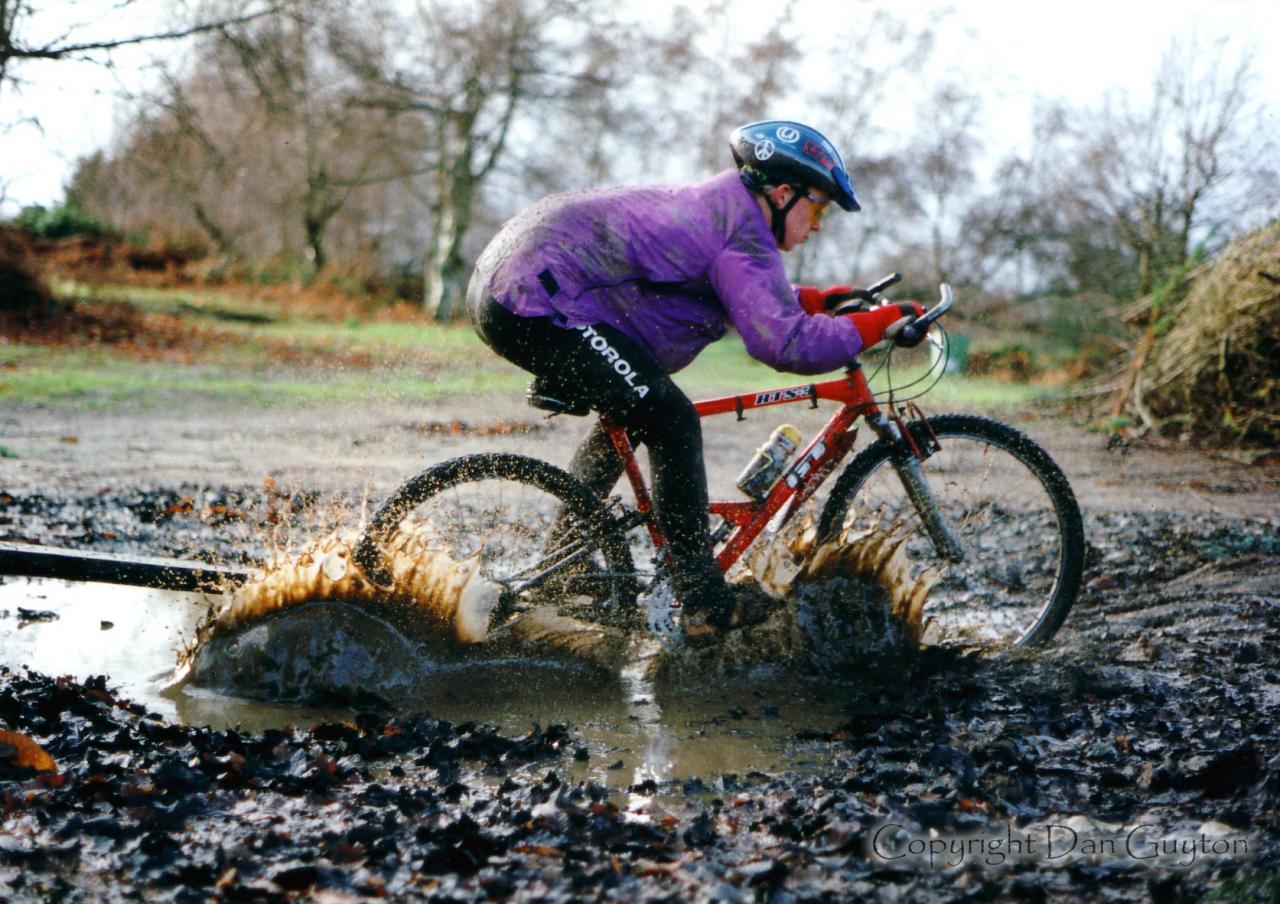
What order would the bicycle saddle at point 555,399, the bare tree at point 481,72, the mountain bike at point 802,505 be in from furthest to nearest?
the bare tree at point 481,72 < the mountain bike at point 802,505 < the bicycle saddle at point 555,399

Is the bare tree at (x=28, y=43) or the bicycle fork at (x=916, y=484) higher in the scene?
the bare tree at (x=28, y=43)

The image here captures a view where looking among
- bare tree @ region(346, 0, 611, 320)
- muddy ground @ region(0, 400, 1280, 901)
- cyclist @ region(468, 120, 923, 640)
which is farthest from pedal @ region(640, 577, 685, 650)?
bare tree @ region(346, 0, 611, 320)

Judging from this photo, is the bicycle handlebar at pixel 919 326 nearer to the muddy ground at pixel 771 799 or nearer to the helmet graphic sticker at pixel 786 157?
the helmet graphic sticker at pixel 786 157

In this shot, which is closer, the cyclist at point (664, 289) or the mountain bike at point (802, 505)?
the cyclist at point (664, 289)

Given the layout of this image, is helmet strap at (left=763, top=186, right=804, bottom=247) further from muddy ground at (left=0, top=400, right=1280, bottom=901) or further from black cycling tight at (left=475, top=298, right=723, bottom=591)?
muddy ground at (left=0, top=400, right=1280, bottom=901)

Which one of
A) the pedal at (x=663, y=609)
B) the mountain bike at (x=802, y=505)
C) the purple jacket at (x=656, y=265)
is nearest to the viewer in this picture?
the purple jacket at (x=656, y=265)

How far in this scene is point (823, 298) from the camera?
16.6 ft

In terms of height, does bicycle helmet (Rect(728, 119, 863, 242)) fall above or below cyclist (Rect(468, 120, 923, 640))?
above

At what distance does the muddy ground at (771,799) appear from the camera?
10.3 ft

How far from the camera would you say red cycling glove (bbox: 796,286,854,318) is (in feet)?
16.5

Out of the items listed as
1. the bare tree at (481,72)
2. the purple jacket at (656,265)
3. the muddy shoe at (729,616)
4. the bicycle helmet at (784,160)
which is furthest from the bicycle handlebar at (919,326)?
the bare tree at (481,72)

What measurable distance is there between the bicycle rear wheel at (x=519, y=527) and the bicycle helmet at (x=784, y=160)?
4.27 feet

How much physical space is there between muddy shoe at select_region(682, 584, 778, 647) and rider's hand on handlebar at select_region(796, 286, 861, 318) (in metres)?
1.15

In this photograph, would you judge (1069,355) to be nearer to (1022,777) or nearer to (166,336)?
(166,336)
